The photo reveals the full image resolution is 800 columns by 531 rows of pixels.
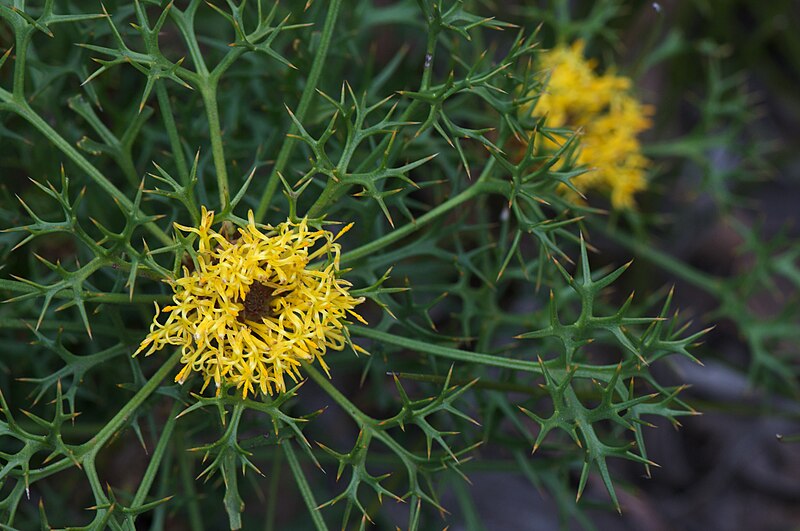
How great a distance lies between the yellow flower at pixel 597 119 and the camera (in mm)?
2701

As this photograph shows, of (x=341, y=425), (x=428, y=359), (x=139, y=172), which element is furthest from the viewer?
(x=341, y=425)

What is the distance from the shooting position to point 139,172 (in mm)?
2316

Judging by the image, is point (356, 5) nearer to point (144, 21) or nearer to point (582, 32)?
point (582, 32)

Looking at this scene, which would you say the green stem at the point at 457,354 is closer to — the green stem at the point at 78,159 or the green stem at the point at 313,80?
the green stem at the point at 313,80

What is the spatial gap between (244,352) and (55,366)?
43.5 inches

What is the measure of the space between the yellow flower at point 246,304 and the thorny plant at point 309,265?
0.08 feet

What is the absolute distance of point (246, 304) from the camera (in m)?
1.62

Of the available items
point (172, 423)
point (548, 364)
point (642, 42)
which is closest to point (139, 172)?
point (172, 423)

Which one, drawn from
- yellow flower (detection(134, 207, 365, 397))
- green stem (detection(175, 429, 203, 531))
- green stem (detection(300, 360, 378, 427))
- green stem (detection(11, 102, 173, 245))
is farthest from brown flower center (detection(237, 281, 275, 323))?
green stem (detection(175, 429, 203, 531))

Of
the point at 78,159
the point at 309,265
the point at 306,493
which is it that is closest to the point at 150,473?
the point at 306,493

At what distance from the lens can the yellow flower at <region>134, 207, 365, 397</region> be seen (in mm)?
1531

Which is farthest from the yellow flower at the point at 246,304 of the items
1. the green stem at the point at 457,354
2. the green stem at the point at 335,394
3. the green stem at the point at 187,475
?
the green stem at the point at 187,475

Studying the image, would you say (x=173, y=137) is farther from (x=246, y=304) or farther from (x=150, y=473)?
(x=150, y=473)

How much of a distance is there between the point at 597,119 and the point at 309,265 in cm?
148
